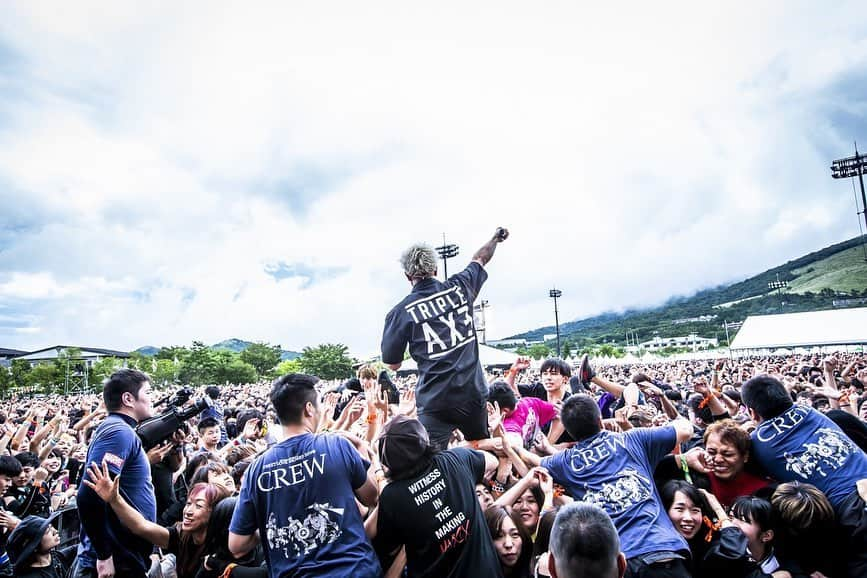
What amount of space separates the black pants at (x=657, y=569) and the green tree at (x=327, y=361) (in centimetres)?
5848

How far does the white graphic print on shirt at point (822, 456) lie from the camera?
10.5 feet

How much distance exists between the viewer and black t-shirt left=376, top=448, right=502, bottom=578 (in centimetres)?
255

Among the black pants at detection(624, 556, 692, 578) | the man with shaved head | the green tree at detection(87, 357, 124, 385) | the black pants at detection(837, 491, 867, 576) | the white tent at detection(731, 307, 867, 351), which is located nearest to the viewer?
the man with shaved head

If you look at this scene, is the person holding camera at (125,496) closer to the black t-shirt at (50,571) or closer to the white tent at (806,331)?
the black t-shirt at (50,571)

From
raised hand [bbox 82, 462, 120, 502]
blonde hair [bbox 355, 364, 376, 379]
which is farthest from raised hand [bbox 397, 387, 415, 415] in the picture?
raised hand [bbox 82, 462, 120, 502]

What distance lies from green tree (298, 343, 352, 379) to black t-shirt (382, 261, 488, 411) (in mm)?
57217

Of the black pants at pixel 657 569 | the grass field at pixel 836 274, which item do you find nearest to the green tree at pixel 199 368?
the black pants at pixel 657 569

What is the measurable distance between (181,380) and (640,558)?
63.0 m

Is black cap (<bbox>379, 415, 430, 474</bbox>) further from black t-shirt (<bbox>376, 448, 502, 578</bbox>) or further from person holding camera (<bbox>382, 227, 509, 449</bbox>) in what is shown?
person holding camera (<bbox>382, 227, 509, 449</bbox>)

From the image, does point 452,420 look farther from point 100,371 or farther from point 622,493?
point 100,371

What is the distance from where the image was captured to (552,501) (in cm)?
326

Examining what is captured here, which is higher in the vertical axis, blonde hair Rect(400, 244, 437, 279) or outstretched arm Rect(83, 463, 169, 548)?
blonde hair Rect(400, 244, 437, 279)

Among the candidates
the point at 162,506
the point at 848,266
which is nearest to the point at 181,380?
the point at 162,506

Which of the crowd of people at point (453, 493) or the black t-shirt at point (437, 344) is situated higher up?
the black t-shirt at point (437, 344)
